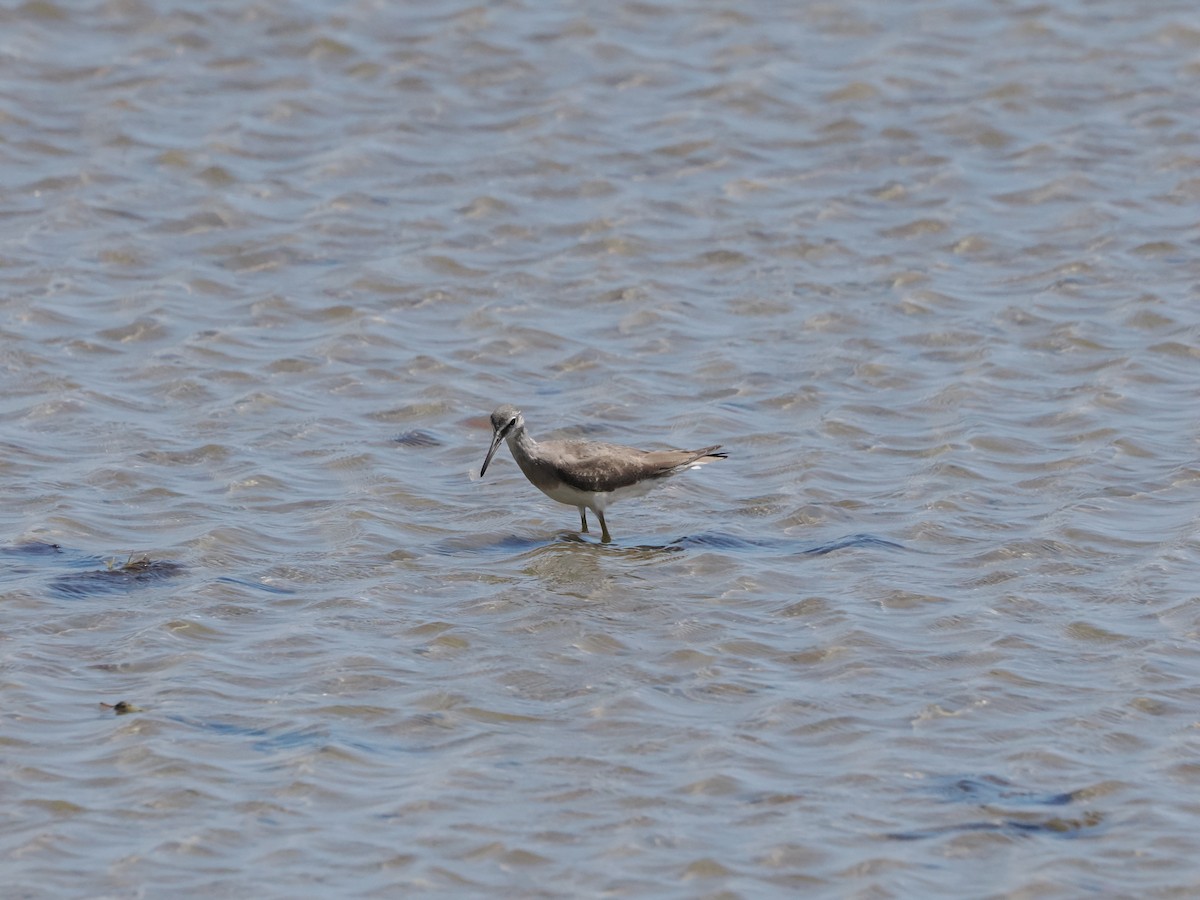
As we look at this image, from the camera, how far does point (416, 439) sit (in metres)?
12.3

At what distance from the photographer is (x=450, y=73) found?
1806 centimetres

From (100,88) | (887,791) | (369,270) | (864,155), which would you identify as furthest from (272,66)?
(887,791)

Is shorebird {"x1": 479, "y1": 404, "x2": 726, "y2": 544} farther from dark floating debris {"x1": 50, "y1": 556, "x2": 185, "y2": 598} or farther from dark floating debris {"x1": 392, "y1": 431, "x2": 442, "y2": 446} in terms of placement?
dark floating debris {"x1": 50, "y1": 556, "x2": 185, "y2": 598}

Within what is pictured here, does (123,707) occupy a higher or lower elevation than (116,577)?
higher

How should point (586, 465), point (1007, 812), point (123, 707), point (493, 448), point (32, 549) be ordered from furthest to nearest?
point (493, 448) → point (586, 465) → point (32, 549) → point (123, 707) → point (1007, 812)

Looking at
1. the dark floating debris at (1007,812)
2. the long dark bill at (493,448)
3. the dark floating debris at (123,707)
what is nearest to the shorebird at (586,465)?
the long dark bill at (493,448)

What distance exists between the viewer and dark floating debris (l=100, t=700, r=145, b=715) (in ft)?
27.6

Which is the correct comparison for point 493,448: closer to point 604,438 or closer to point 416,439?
point 416,439

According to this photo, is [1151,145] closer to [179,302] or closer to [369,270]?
[369,270]

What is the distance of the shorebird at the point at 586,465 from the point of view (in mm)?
11078

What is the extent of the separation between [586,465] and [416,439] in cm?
172

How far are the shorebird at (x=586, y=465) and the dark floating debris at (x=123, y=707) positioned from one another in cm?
318

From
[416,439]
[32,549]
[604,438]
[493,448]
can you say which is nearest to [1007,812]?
[493,448]

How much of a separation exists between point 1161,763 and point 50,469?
6766 millimetres
